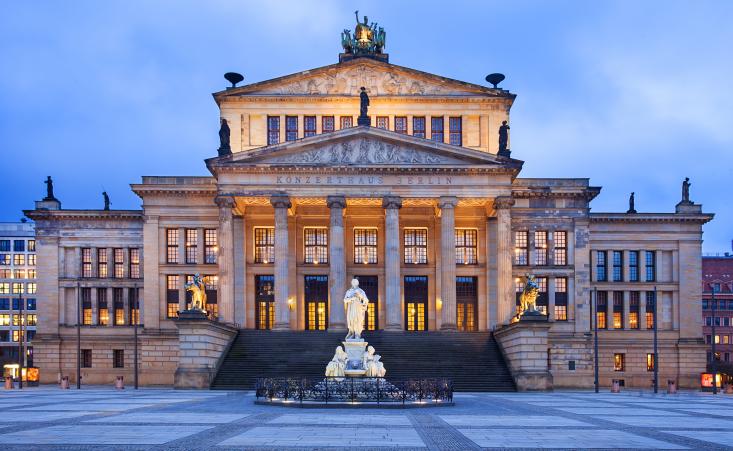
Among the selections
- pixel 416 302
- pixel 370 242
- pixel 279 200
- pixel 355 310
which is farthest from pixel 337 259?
pixel 355 310

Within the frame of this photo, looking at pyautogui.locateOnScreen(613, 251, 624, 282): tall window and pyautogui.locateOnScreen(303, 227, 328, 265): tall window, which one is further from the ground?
pyautogui.locateOnScreen(303, 227, 328, 265): tall window

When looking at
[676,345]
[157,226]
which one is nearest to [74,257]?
[157,226]

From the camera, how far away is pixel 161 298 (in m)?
65.9

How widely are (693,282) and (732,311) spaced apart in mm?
46626

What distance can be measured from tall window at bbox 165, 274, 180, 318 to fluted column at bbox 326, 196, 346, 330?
1543 cm

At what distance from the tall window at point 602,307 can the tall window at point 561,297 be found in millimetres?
5238

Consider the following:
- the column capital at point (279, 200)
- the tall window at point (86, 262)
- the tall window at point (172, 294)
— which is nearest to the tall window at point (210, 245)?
the tall window at point (172, 294)

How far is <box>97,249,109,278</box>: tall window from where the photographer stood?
69.8 metres

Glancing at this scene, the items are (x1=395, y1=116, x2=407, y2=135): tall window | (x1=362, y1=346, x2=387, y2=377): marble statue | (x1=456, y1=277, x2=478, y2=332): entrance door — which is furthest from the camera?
(x1=456, y1=277, x2=478, y2=332): entrance door

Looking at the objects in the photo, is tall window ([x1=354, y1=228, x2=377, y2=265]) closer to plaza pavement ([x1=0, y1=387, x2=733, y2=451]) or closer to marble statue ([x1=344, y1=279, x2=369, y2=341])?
marble statue ([x1=344, y1=279, x2=369, y2=341])

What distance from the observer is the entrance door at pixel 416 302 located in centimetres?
6688

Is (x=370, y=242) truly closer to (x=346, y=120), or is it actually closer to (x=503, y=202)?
(x=346, y=120)

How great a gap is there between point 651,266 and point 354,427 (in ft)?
180

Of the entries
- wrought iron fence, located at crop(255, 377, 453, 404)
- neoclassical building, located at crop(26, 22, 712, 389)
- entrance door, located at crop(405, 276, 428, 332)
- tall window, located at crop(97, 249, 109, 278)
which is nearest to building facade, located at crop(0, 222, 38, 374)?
tall window, located at crop(97, 249, 109, 278)
